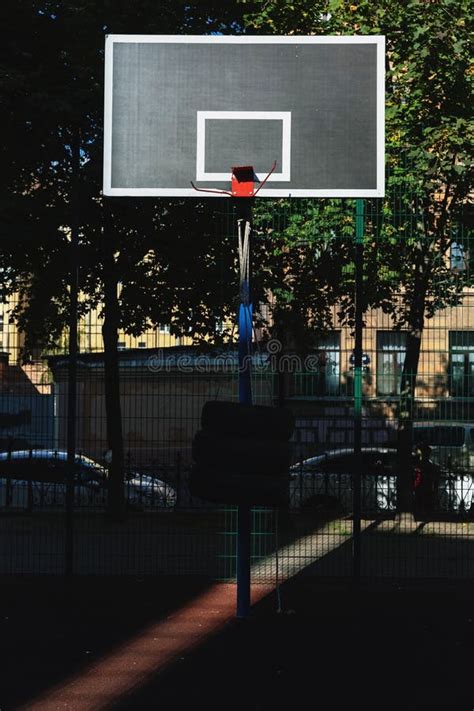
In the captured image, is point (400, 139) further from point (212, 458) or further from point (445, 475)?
point (212, 458)

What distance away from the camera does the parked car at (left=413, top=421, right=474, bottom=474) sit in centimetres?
1164

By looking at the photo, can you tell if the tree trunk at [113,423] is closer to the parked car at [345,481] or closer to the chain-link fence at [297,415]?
the chain-link fence at [297,415]

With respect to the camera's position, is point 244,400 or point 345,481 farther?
point 345,481

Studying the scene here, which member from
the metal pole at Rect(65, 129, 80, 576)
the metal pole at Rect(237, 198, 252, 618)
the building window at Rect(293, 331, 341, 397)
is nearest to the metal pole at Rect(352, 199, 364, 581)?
the building window at Rect(293, 331, 341, 397)

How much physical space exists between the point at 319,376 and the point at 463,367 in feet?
4.81

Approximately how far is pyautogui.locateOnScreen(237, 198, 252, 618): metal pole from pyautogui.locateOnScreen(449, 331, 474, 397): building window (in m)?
2.67

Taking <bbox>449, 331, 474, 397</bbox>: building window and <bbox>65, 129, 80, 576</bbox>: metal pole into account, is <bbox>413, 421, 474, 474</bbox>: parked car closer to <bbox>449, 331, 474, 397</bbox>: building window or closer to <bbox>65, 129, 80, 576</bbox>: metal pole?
<bbox>449, 331, 474, 397</bbox>: building window

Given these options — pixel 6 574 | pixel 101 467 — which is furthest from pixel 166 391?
pixel 6 574

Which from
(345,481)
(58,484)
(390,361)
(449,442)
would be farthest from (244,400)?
(345,481)

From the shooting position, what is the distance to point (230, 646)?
27.1 ft

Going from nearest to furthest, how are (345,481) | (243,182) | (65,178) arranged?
(243,182)
(345,481)
(65,178)

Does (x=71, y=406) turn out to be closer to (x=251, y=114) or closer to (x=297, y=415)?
(x=297, y=415)

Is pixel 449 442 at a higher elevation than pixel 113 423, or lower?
lower

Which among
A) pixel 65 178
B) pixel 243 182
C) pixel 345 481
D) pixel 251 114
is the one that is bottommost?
pixel 345 481
